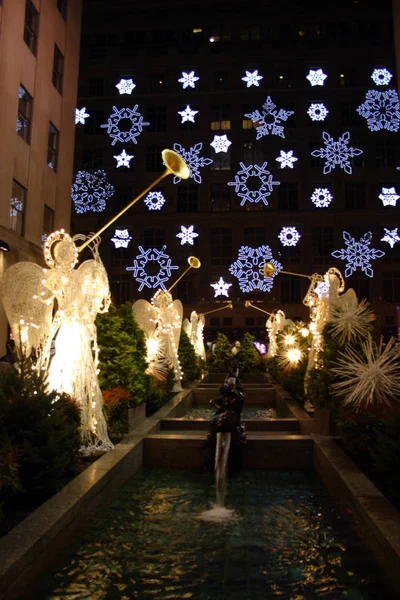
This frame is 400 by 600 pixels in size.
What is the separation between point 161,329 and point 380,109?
45663 mm

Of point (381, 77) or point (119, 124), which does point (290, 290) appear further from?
point (119, 124)

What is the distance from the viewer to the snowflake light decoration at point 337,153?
53.9 m

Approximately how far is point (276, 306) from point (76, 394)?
45282 millimetres

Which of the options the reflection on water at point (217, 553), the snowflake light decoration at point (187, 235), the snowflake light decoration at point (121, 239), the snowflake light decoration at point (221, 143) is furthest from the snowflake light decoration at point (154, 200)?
the reflection on water at point (217, 553)

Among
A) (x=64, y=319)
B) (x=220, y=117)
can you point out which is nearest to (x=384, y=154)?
(x=220, y=117)

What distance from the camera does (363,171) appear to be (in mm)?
54906

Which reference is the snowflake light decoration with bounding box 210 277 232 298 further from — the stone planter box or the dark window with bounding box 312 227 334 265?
the stone planter box

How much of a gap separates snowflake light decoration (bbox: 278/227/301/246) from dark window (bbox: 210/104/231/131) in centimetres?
1367

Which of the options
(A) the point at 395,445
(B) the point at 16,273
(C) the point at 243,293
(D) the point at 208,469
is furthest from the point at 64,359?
(C) the point at 243,293

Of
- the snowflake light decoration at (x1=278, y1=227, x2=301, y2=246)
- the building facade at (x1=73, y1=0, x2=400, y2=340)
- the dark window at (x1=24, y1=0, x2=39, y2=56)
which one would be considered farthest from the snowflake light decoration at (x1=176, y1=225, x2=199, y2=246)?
the dark window at (x1=24, y1=0, x2=39, y2=56)

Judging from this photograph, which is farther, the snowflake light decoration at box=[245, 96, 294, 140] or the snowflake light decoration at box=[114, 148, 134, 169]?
the snowflake light decoration at box=[114, 148, 134, 169]

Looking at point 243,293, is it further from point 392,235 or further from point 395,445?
point 395,445

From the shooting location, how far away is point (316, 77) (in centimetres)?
5553

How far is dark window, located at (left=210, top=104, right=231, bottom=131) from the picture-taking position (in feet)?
186
